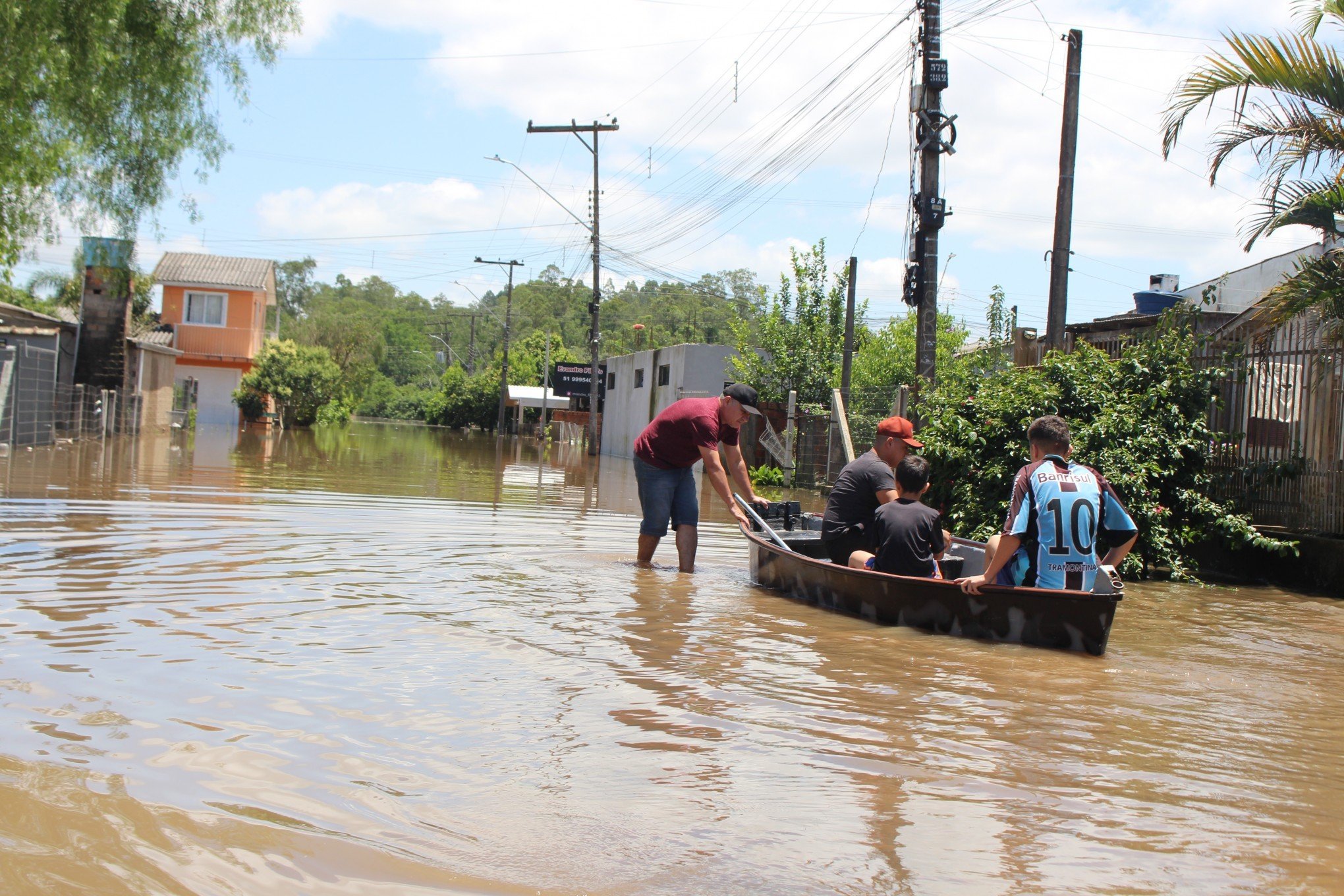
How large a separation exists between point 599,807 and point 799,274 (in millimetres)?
28940

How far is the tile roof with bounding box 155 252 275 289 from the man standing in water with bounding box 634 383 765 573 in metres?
41.0

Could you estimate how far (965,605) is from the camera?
7.42 meters

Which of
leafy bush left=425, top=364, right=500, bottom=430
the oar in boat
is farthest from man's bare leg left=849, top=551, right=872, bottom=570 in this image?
leafy bush left=425, top=364, right=500, bottom=430

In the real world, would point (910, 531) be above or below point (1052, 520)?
below

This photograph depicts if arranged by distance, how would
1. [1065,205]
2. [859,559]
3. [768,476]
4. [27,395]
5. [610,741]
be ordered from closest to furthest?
[610,741] < [859,559] < [1065,205] < [27,395] < [768,476]

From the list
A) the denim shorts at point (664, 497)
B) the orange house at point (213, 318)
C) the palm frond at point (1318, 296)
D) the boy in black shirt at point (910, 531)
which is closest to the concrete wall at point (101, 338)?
the orange house at point (213, 318)

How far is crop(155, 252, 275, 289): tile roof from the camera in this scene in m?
46.6

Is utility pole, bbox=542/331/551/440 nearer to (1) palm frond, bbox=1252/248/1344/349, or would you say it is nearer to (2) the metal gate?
(2) the metal gate

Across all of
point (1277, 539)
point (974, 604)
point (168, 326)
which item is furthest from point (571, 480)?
point (168, 326)

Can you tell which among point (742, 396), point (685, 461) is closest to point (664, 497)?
point (685, 461)

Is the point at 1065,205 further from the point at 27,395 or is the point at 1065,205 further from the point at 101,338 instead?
the point at 101,338

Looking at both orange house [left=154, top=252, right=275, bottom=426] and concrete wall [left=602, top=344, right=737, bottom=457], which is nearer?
concrete wall [left=602, top=344, right=737, bottom=457]

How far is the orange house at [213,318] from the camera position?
154 ft

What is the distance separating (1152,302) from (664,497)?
12824mm
